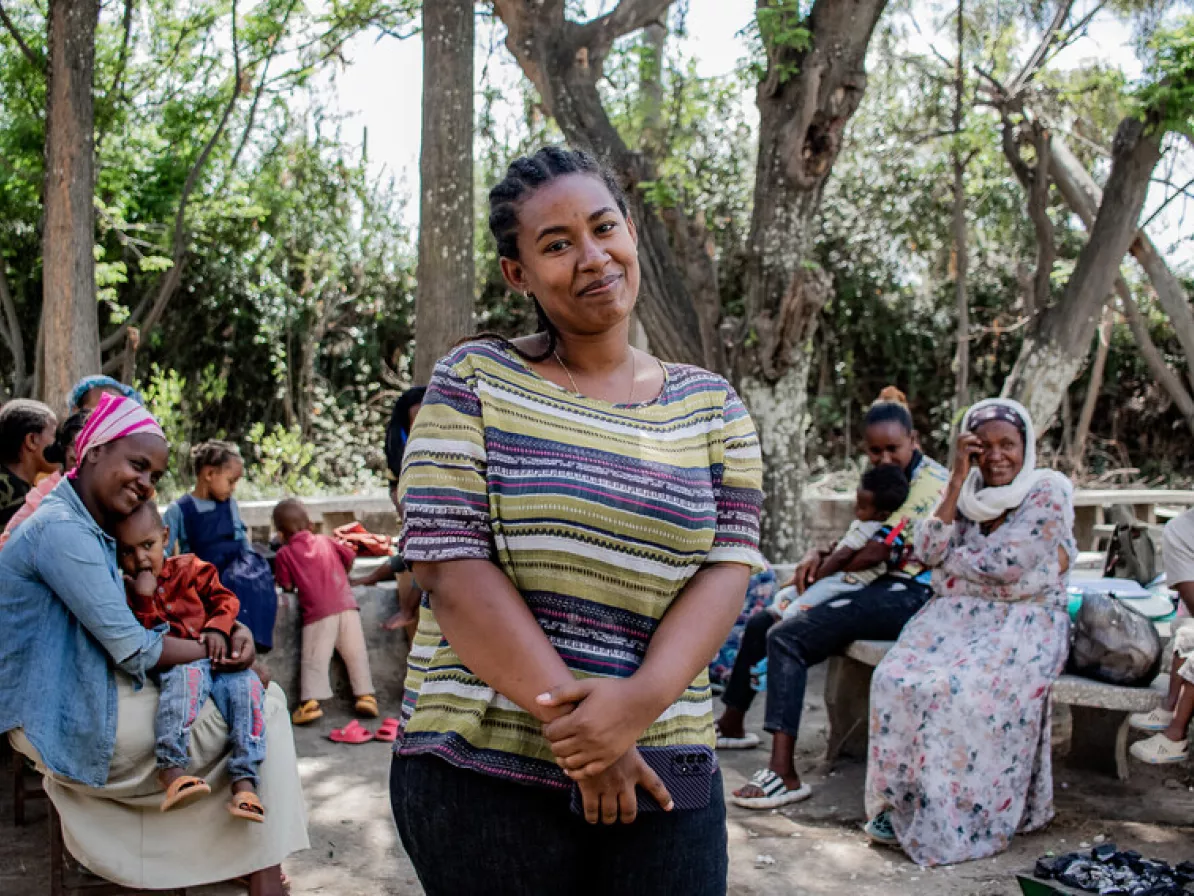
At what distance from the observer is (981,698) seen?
468cm

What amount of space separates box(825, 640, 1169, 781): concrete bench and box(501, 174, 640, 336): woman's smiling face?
144 inches

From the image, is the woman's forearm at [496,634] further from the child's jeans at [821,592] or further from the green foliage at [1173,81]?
the green foliage at [1173,81]

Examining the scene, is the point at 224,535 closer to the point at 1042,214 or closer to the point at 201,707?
the point at 201,707

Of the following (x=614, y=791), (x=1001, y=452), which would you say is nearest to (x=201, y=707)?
(x=614, y=791)

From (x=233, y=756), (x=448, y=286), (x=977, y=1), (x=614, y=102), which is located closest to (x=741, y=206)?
(x=977, y=1)

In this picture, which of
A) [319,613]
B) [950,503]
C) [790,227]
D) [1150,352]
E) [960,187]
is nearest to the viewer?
[950,503]

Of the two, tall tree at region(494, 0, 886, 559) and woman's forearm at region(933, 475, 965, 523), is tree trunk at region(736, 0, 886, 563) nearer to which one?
tall tree at region(494, 0, 886, 559)

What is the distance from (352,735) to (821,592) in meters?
2.37

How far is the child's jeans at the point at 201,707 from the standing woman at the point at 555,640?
2.23 meters

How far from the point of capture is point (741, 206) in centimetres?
1473

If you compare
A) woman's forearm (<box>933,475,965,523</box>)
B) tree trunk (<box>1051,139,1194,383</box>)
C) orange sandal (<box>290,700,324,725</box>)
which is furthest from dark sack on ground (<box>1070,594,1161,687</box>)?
tree trunk (<box>1051,139,1194,383</box>)

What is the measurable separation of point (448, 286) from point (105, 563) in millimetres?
4198

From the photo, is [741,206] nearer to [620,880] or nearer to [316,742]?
[316,742]

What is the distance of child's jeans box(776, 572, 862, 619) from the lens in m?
5.64
